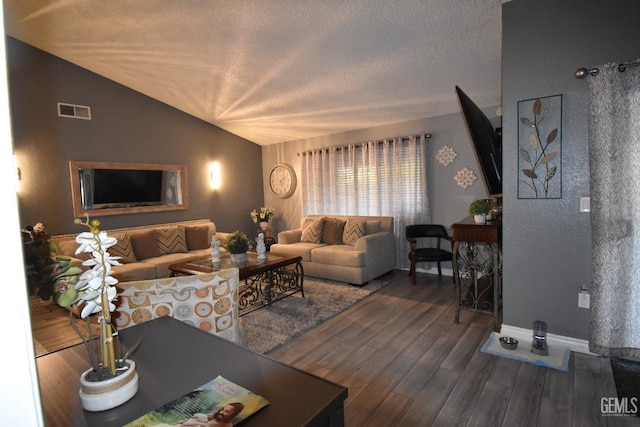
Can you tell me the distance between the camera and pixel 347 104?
4441mm

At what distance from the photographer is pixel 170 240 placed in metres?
4.89

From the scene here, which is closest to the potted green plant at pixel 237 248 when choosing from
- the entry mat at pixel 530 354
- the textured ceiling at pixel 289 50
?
the textured ceiling at pixel 289 50

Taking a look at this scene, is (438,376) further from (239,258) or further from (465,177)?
(465,177)

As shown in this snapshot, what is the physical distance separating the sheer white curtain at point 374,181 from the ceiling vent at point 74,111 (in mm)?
3353

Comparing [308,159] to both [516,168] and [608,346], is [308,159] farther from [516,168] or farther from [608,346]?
[608,346]

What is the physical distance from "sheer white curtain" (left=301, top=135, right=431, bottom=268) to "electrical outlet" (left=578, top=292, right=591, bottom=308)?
7.93 feet

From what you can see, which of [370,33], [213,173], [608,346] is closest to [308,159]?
[213,173]

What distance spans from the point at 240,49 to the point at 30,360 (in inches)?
142

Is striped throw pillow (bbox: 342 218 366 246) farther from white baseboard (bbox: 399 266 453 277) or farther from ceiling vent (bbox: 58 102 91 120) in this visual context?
ceiling vent (bbox: 58 102 91 120)

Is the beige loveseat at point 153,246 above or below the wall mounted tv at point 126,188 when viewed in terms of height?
below

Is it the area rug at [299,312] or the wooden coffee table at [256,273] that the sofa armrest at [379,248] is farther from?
the wooden coffee table at [256,273]

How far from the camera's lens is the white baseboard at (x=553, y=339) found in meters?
2.46

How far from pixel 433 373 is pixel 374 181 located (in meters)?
3.41

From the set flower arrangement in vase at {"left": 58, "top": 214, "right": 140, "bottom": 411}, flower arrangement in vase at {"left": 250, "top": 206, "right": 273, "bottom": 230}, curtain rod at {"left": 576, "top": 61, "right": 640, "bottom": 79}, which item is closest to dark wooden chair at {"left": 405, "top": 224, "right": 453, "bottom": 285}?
curtain rod at {"left": 576, "top": 61, "right": 640, "bottom": 79}
